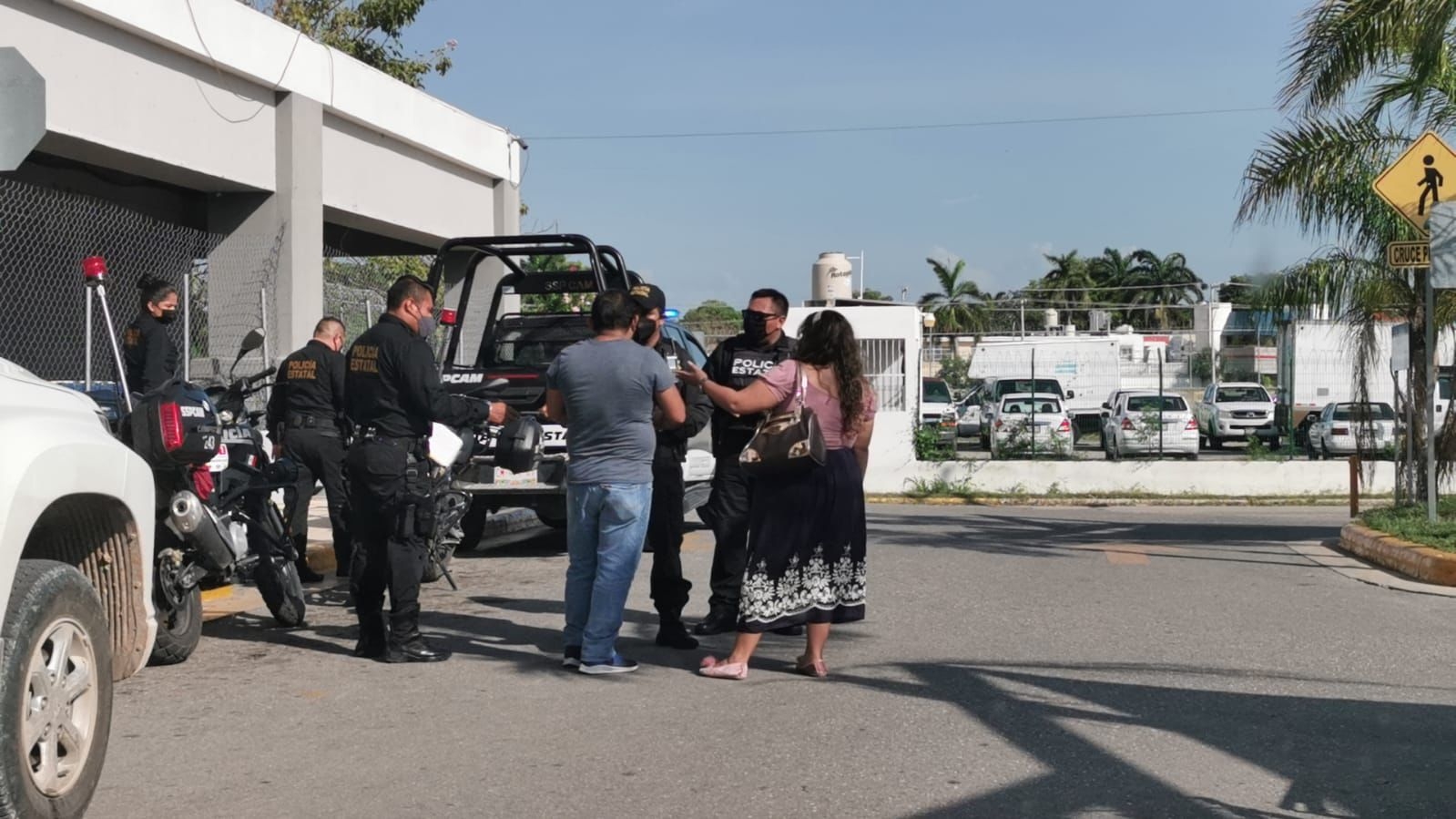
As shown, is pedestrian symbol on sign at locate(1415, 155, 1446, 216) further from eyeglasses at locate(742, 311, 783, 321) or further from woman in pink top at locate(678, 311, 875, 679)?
woman in pink top at locate(678, 311, 875, 679)

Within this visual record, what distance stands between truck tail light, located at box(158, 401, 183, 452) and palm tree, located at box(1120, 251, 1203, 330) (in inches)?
3033

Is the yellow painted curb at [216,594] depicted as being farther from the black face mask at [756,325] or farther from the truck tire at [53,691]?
the truck tire at [53,691]

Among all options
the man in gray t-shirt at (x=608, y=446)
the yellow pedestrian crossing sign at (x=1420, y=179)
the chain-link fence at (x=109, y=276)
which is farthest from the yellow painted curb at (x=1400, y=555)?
the chain-link fence at (x=109, y=276)

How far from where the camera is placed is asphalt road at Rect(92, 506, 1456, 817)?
5.37 meters

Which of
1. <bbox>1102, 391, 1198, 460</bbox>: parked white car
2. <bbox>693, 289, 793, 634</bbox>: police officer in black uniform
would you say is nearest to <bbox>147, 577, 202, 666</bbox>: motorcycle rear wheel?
<bbox>693, 289, 793, 634</bbox>: police officer in black uniform

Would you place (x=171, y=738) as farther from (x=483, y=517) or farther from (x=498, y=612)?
(x=483, y=517)

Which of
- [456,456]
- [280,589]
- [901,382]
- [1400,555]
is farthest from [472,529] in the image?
[901,382]

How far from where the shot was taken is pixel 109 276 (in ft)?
39.8

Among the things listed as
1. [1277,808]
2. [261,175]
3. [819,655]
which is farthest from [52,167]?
[1277,808]

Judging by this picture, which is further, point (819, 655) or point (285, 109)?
point (285, 109)

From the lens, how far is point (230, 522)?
8180 mm

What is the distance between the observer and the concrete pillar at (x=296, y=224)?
1742 cm

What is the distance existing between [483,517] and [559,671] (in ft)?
19.7

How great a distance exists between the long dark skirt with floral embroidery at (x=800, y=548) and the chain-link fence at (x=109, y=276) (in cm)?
709
